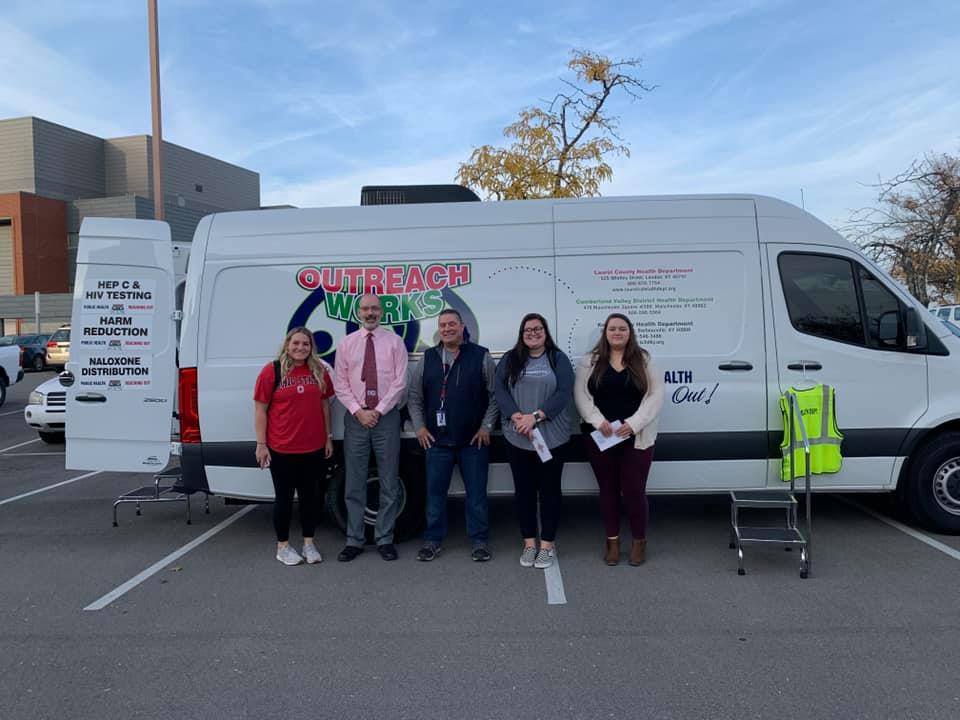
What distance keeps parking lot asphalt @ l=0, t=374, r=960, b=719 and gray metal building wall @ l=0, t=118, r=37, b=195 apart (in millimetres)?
46116

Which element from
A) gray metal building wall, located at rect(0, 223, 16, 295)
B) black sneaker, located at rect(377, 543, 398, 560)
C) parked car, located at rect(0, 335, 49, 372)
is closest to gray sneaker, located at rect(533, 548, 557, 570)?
black sneaker, located at rect(377, 543, 398, 560)

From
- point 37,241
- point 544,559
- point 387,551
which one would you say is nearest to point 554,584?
point 544,559

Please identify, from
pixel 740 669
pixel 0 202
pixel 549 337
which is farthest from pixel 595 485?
pixel 0 202

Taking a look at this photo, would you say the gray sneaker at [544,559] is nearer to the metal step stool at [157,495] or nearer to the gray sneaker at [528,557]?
the gray sneaker at [528,557]

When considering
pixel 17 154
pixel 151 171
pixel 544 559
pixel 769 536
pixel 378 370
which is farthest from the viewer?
pixel 151 171

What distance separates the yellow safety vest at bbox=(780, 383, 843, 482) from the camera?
5.62 m

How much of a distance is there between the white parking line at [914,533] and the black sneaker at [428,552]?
3531mm

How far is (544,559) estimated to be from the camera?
5.48 metres

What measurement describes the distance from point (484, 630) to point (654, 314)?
8.51ft

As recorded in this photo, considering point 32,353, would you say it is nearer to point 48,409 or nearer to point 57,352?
point 57,352

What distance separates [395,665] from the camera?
3992 millimetres

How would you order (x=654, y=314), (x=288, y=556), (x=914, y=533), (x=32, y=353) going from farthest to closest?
1. (x=32, y=353)
2. (x=914, y=533)
3. (x=654, y=314)
4. (x=288, y=556)

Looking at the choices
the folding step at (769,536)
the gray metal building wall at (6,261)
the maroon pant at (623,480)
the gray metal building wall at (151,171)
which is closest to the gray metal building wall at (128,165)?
the gray metal building wall at (151,171)

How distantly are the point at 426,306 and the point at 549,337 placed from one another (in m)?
0.98
